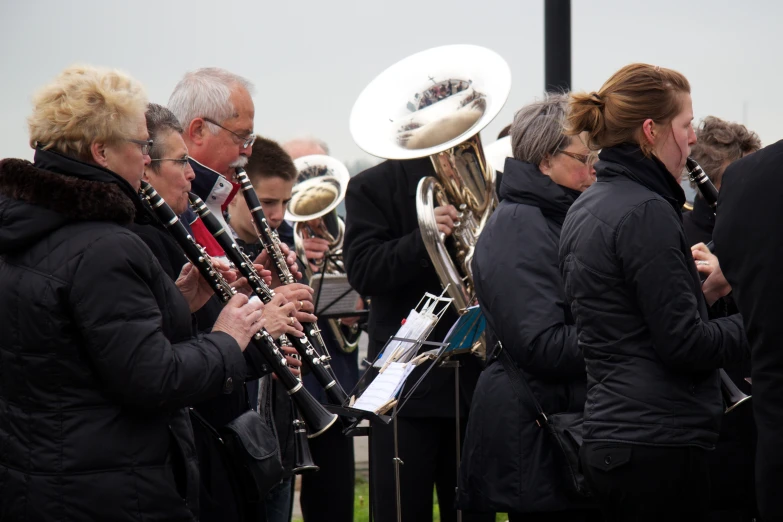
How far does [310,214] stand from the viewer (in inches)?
225

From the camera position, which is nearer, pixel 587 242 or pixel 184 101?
pixel 587 242

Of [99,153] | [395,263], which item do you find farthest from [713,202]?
[99,153]

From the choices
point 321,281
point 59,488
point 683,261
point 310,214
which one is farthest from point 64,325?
point 310,214

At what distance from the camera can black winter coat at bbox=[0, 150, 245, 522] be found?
7.68 ft

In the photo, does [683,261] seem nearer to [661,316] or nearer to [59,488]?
[661,316]

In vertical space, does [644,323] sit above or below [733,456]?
above

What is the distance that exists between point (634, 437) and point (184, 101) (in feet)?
6.33

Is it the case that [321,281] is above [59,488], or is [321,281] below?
below

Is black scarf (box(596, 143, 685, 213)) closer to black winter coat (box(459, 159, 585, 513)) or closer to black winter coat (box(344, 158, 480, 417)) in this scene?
black winter coat (box(459, 159, 585, 513))

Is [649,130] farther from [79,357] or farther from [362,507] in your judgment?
[362,507]

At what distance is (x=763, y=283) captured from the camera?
2.19 meters

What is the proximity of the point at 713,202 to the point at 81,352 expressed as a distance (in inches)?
89.1

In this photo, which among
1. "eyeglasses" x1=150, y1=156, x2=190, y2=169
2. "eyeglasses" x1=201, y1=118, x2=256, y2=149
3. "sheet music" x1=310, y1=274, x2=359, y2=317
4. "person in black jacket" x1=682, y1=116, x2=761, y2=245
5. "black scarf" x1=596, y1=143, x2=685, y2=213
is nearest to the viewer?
"black scarf" x1=596, y1=143, x2=685, y2=213

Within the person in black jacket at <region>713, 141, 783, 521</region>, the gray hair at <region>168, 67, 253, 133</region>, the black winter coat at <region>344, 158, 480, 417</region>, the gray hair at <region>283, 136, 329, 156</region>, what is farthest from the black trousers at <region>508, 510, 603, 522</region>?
the gray hair at <region>283, 136, 329, 156</region>
